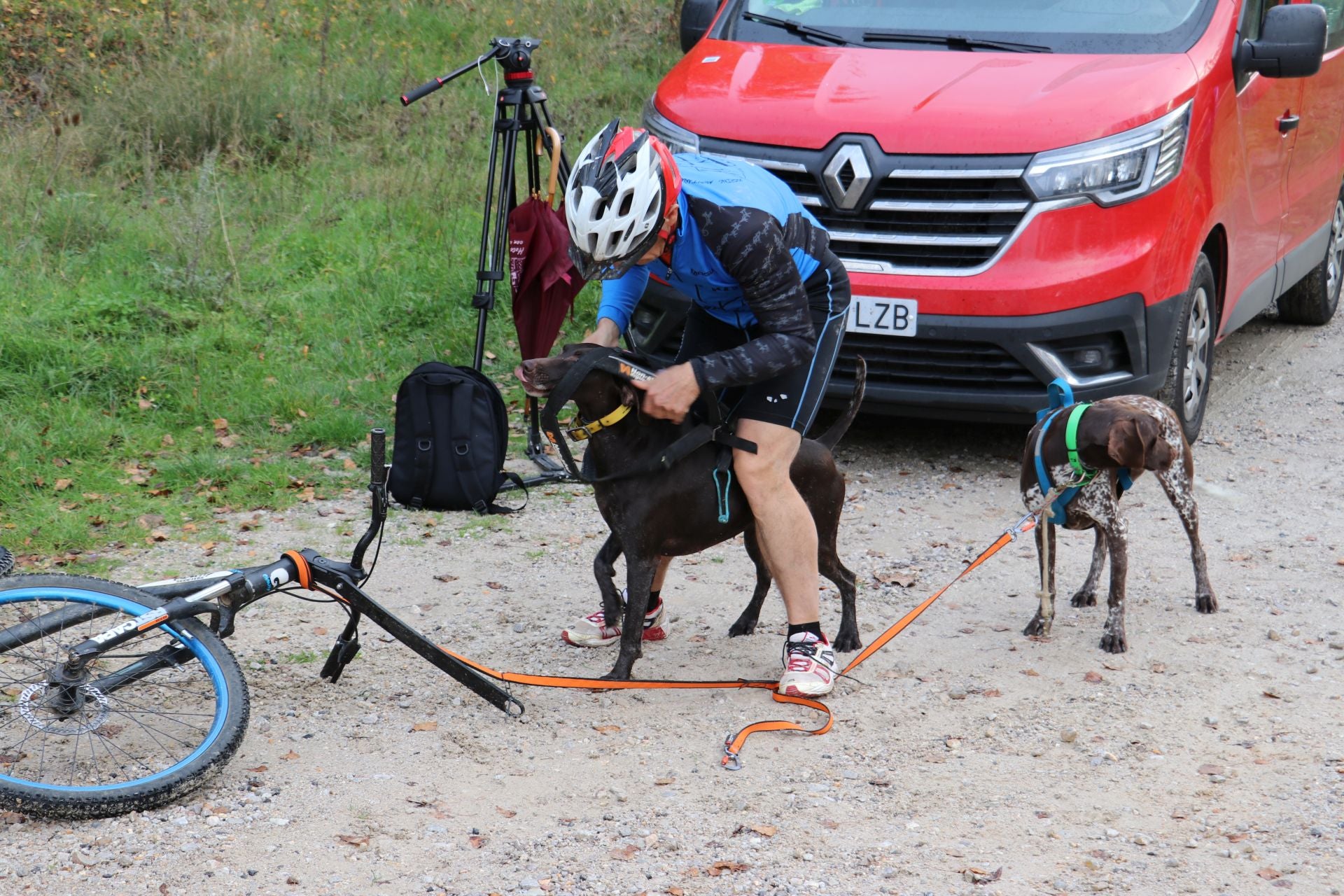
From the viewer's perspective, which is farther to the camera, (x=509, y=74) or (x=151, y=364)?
(x=151, y=364)

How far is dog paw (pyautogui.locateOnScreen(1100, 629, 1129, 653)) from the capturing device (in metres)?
4.62

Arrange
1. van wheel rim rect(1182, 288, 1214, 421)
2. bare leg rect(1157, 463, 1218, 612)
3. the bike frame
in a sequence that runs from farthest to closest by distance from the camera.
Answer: van wheel rim rect(1182, 288, 1214, 421) → bare leg rect(1157, 463, 1218, 612) → the bike frame

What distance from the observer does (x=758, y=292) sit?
3.84 m

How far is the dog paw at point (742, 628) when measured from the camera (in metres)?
4.78

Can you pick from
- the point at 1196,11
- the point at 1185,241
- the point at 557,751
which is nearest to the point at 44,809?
the point at 557,751

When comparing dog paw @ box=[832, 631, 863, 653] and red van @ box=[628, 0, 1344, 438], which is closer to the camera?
dog paw @ box=[832, 631, 863, 653]

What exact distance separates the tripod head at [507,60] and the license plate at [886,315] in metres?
1.88

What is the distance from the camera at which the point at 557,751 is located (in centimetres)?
392

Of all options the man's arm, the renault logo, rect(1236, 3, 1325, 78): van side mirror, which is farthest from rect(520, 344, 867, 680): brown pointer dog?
rect(1236, 3, 1325, 78): van side mirror

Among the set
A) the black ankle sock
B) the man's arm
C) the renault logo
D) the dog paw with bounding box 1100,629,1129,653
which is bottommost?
the dog paw with bounding box 1100,629,1129,653

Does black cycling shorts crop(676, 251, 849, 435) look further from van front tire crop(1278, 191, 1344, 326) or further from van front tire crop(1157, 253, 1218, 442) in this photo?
van front tire crop(1278, 191, 1344, 326)

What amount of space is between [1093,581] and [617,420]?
6.83ft

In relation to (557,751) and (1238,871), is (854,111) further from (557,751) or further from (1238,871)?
(1238,871)

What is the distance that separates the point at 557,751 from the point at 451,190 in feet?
21.7
